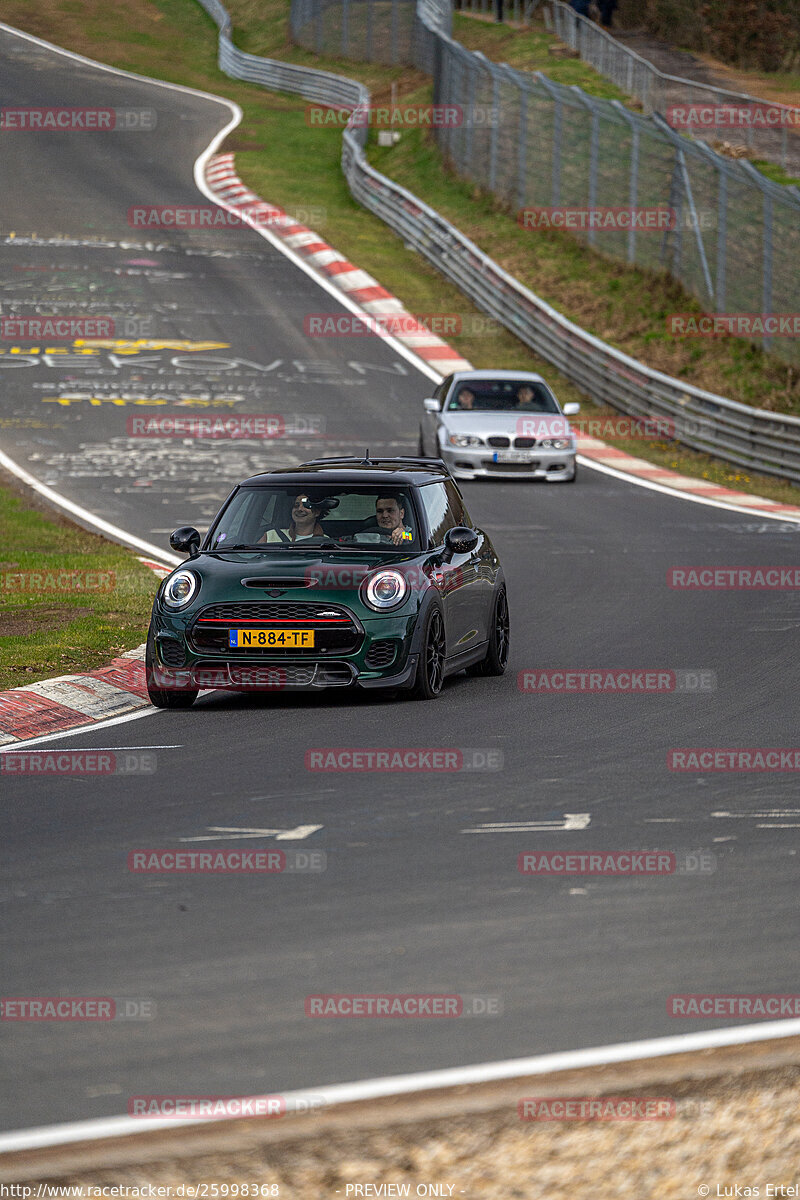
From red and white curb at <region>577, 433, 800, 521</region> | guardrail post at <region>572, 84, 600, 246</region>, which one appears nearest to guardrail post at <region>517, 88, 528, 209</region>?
guardrail post at <region>572, 84, 600, 246</region>

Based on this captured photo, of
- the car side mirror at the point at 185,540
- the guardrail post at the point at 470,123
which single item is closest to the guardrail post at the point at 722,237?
the guardrail post at the point at 470,123

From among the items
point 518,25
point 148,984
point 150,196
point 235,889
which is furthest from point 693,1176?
point 518,25

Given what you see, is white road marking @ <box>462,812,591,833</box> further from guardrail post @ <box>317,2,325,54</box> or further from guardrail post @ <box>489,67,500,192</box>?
guardrail post @ <box>317,2,325,54</box>

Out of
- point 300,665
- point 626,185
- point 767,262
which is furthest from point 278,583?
point 626,185

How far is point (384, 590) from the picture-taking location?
427 inches

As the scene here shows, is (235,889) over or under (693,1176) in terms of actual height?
under

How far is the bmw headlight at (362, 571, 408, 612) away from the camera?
1080cm

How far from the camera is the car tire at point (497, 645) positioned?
40.4 ft

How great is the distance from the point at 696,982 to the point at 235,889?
195cm

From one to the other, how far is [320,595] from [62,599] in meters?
4.37

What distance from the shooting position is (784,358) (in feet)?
88.6

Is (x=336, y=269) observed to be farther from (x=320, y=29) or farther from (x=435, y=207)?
(x=320, y=29)

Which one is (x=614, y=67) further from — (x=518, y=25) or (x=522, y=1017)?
Answer: (x=522, y=1017)

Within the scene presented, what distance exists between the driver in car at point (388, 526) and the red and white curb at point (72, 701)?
1828 millimetres
